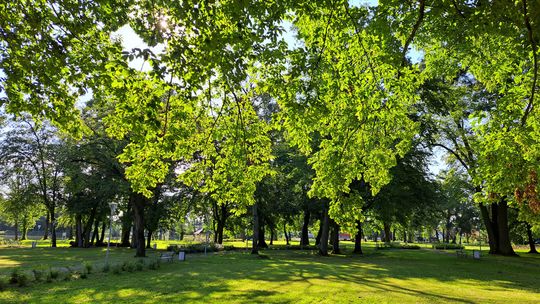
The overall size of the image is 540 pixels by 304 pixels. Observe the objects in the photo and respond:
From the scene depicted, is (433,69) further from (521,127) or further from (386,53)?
(386,53)

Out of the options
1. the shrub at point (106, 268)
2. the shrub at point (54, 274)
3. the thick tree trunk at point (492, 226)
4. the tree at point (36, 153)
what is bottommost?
the shrub at point (106, 268)

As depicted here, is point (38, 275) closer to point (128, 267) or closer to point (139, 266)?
point (128, 267)

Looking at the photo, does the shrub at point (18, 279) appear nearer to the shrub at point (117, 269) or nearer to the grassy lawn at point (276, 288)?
the grassy lawn at point (276, 288)

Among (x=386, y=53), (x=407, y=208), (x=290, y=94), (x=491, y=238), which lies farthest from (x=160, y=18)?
(x=491, y=238)

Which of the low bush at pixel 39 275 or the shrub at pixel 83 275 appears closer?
the low bush at pixel 39 275

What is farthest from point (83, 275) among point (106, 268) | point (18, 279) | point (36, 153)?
point (36, 153)

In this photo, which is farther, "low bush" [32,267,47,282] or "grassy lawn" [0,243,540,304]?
"low bush" [32,267,47,282]

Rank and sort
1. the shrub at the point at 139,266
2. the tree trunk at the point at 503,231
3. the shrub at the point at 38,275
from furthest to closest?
the tree trunk at the point at 503,231 → the shrub at the point at 139,266 → the shrub at the point at 38,275

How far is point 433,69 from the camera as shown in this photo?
13719 mm

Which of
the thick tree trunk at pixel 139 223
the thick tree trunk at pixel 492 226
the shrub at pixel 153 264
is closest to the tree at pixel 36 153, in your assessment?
the thick tree trunk at pixel 139 223

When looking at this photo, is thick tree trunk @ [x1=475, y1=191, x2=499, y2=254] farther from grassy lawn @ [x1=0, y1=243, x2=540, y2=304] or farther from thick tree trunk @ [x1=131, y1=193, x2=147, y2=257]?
thick tree trunk @ [x1=131, y1=193, x2=147, y2=257]

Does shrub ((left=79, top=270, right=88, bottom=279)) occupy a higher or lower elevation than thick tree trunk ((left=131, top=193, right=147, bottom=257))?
lower

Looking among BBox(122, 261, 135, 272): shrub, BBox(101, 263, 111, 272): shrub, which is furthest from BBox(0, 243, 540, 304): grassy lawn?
BBox(101, 263, 111, 272): shrub

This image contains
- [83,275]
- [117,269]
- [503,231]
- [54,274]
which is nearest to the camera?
[54,274]
